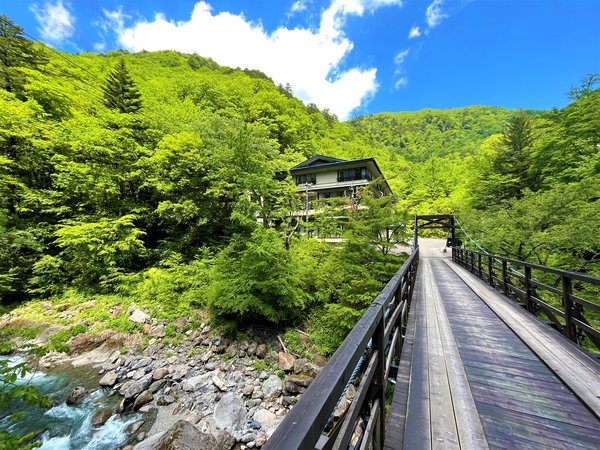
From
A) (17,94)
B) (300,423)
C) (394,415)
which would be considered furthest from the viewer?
(17,94)

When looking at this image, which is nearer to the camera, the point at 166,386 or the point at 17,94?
the point at 166,386

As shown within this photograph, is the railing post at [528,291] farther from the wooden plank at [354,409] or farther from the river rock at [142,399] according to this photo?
the river rock at [142,399]

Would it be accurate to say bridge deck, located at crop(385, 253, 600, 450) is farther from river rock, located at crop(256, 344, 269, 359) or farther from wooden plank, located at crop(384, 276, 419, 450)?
river rock, located at crop(256, 344, 269, 359)

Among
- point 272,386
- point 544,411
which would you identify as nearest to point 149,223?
point 272,386

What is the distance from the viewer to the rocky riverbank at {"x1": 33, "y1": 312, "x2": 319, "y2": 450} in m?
5.89

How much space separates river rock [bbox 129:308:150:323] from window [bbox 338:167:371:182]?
19448 millimetres

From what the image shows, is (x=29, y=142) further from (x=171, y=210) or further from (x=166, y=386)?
(x=166, y=386)

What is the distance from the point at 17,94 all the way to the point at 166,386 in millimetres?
17556

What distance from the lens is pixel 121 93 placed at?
730 inches

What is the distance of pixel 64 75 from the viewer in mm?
16125

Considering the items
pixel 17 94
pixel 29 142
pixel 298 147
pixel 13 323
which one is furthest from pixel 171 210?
pixel 298 147

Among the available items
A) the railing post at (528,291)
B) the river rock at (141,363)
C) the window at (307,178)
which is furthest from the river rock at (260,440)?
the window at (307,178)

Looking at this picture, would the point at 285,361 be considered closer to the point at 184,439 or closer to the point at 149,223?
the point at 184,439

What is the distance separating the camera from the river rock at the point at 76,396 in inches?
269
